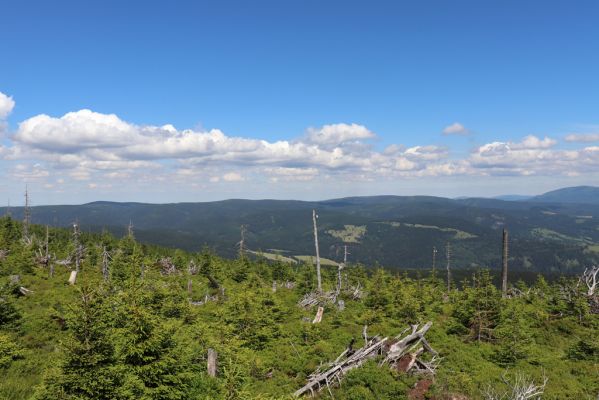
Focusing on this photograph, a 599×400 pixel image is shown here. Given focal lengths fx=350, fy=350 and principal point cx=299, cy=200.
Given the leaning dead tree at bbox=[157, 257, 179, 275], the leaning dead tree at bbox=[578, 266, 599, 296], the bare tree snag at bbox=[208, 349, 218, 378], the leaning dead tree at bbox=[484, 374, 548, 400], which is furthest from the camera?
the leaning dead tree at bbox=[157, 257, 179, 275]

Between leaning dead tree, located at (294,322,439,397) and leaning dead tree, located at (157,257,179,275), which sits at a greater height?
leaning dead tree, located at (294,322,439,397)

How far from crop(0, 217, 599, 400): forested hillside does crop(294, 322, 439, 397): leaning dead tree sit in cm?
8

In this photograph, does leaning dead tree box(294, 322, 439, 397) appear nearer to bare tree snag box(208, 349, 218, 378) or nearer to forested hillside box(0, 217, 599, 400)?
forested hillside box(0, 217, 599, 400)

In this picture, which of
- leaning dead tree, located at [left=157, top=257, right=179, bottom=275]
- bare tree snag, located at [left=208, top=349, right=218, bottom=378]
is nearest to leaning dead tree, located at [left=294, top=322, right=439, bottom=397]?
bare tree snag, located at [left=208, top=349, right=218, bottom=378]

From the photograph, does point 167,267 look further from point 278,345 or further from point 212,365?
point 212,365

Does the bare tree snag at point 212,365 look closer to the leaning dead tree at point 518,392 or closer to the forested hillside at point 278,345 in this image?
the forested hillside at point 278,345

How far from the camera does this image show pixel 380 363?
16.7 m

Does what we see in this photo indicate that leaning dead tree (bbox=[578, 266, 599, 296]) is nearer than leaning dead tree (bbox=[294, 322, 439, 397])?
No

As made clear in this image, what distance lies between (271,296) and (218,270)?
87.3ft

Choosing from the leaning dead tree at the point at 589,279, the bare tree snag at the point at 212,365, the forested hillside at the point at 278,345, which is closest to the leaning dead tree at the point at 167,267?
the forested hillside at the point at 278,345

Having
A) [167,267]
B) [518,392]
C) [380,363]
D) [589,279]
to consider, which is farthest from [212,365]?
[167,267]

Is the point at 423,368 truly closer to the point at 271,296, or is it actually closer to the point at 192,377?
the point at 192,377

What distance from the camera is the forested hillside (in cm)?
967

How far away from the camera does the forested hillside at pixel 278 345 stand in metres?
9.67
